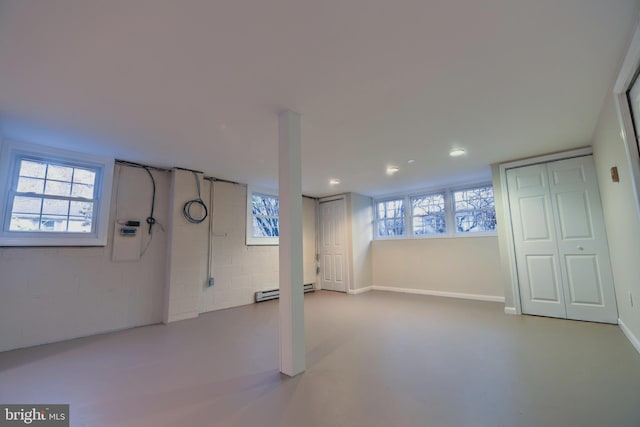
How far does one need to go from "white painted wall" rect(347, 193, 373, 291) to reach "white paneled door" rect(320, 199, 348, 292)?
174 mm

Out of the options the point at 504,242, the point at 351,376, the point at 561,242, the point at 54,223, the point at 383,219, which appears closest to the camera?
the point at 351,376

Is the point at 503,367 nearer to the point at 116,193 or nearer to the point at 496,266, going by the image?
the point at 496,266

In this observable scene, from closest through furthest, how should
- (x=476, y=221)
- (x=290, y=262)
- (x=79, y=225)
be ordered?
1. (x=290, y=262)
2. (x=79, y=225)
3. (x=476, y=221)

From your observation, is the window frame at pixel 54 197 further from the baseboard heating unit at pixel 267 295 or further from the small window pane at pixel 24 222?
the baseboard heating unit at pixel 267 295

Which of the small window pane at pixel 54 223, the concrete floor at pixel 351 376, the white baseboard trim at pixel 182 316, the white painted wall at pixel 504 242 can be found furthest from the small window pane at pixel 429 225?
A: the small window pane at pixel 54 223

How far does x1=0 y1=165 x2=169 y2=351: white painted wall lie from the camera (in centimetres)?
293

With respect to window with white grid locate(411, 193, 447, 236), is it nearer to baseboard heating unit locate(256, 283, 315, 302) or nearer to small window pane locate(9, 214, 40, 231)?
baseboard heating unit locate(256, 283, 315, 302)

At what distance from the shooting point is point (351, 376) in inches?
83.5

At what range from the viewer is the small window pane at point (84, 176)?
3.46m

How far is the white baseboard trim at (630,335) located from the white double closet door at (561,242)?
9.9 inches

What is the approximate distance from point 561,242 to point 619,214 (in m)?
1.14

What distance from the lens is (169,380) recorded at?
2.12m

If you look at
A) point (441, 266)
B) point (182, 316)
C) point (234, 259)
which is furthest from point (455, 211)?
point (182, 316)
